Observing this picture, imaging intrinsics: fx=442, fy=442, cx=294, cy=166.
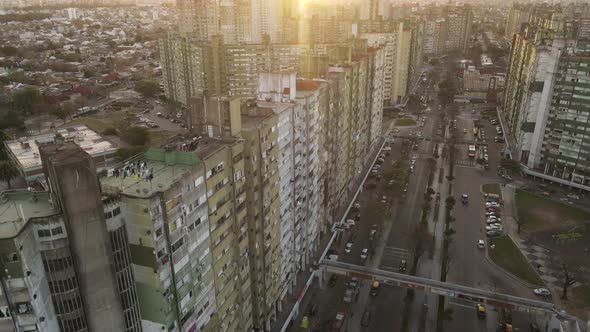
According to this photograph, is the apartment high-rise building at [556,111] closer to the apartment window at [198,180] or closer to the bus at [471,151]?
the bus at [471,151]

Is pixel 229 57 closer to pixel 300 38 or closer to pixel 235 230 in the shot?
pixel 300 38

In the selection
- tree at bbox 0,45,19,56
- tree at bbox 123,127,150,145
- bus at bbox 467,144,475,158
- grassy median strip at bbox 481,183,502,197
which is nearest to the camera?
grassy median strip at bbox 481,183,502,197

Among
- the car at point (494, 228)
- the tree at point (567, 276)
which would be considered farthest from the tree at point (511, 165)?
the tree at point (567, 276)

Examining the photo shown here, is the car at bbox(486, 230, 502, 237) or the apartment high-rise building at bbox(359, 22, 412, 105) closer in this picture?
the car at bbox(486, 230, 502, 237)

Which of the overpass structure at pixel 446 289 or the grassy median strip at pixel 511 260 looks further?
the grassy median strip at pixel 511 260

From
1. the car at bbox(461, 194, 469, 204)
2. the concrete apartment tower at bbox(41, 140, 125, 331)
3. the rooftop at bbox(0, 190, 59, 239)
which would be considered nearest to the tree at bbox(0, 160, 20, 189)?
the rooftop at bbox(0, 190, 59, 239)

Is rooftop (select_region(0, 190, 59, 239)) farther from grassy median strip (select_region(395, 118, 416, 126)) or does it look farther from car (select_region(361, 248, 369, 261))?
grassy median strip (select_region(395, 118, 416, 126))

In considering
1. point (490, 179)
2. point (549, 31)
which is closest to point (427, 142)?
point (490, 179)
